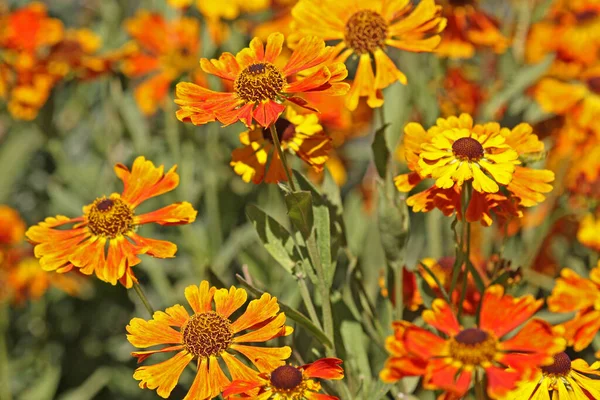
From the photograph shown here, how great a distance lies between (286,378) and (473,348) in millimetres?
208

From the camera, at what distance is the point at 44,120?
1951mm

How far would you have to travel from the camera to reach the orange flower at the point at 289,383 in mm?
891

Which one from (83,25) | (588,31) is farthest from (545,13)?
(83,25)

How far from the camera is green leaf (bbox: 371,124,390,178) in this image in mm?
1160

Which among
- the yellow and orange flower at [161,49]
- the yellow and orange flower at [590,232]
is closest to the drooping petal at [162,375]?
the yellow and orange flower at [590,232]

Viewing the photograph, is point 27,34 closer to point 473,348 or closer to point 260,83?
point 260,83

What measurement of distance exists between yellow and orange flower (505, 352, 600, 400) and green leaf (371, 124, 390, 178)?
0.36 m

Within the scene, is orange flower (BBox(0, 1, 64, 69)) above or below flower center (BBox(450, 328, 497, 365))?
below

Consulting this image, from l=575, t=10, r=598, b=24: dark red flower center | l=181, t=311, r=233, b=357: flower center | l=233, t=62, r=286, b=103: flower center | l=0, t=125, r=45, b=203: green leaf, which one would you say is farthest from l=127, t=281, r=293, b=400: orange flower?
l=0, t=125, r=45, b=203: green leaf

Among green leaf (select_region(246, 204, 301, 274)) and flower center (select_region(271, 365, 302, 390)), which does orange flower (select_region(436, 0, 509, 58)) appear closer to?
green leaf (select_region(246, 204, 301, 274))

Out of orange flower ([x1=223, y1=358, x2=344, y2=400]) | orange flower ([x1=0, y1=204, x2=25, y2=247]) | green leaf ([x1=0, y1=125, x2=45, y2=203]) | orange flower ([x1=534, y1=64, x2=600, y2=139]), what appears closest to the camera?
orange flower ([x1=223, y1=358, x2=344, y2=400])

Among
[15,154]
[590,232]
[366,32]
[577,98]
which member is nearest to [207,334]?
[366,32]

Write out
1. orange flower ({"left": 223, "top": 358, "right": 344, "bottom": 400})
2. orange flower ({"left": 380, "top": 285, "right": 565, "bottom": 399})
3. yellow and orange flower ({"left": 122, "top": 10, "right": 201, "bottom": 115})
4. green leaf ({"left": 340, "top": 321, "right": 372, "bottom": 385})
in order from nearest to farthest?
orange flower ({"left": 380, "top": 285, "right": 565, "bottom": 399}), orange flower ({"left": 223, "top": 358, "right": 344, "bottom": 400}), green leaf ({"left": 340, "top": 321, "right": 372, "bottom": 385}), yellow and orange flower ({"left": 122, "top": 10, "right": 201, "bottom": 115})

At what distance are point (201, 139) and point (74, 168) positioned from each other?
1.09ft
